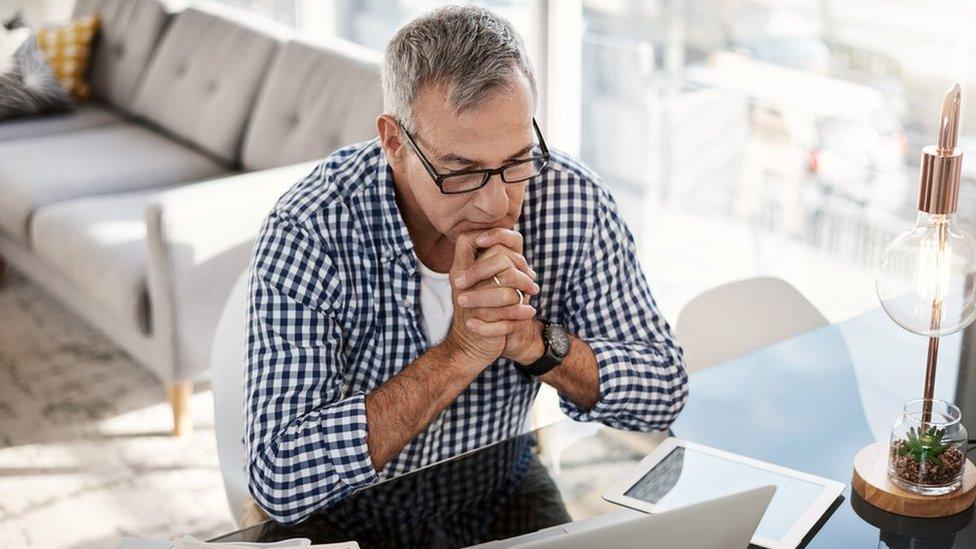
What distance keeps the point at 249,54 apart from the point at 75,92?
3.42 ft

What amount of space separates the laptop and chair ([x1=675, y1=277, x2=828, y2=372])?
0.73 meters

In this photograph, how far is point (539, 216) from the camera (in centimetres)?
157

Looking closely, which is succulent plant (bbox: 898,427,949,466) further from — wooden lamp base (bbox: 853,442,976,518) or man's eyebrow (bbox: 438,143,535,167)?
man's eyebrow (bbox: 438,143,535,167)

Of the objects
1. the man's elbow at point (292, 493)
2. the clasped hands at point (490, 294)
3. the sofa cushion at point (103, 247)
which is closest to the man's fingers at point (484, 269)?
the clasped hands at point (490, 294)

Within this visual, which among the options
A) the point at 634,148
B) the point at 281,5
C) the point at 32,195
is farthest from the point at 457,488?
the point at 281,5

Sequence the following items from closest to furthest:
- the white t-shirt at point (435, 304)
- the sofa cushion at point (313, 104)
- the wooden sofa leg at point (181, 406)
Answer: the white t-shirt at point (435, 304) → the wooden sofa leg at point (181, 406) → the sofa cushion at point (313, 104)

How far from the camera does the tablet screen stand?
1225mm

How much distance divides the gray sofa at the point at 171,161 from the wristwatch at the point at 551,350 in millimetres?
1321

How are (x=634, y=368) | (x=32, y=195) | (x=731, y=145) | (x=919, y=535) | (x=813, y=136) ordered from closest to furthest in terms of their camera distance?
(x=919, y=535) → (x=634, y=368) → (x=813, y=136) → (x=731, y=145) → (x=32, y=195)

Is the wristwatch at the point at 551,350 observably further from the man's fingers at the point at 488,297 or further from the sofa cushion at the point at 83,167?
the sofa cushion at the point at 83,167

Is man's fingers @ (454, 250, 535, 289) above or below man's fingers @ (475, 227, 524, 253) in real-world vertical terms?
below

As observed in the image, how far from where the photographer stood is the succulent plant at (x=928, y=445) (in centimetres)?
121

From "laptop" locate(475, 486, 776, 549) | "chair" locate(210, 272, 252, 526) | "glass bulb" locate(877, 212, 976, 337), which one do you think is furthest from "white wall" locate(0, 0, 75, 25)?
"laptop" locate(475, 486, 776, 549)

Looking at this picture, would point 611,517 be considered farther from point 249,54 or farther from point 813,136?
point 249,54
